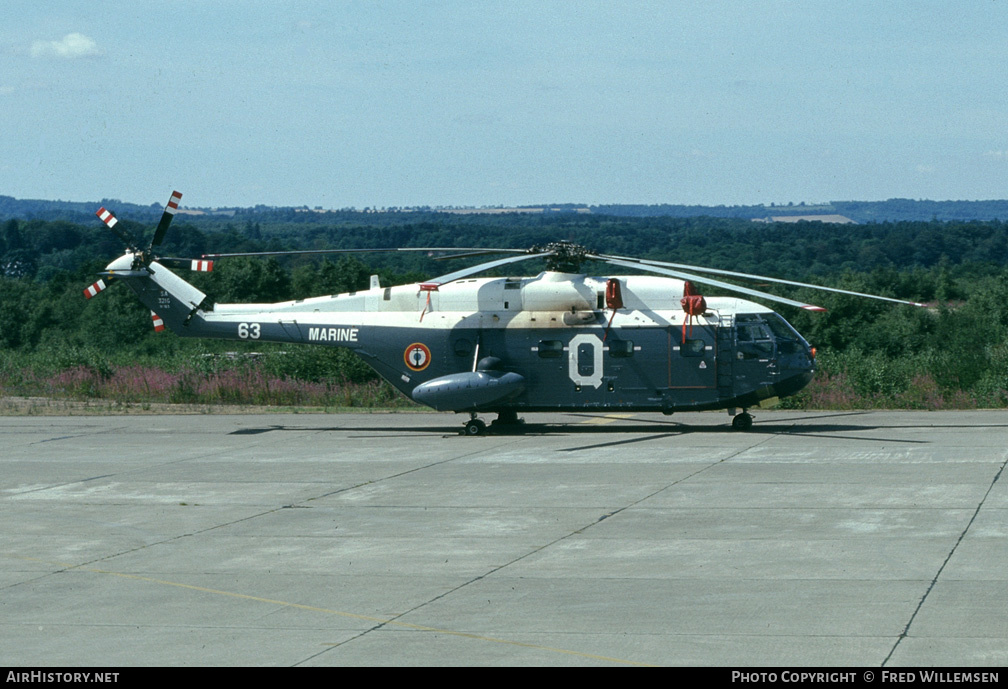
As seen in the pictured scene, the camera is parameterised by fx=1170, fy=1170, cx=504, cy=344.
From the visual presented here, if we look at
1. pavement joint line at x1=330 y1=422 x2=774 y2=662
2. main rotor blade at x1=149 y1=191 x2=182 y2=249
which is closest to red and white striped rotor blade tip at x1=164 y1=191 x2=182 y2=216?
main rotor blade at x1=149 y1=191 x2=182 y2=249

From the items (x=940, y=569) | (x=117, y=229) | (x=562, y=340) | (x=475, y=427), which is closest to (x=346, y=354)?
(x=117, y=229)

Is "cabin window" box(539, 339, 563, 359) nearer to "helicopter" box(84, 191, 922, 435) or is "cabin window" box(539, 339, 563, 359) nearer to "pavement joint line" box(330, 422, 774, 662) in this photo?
"helicopter" box(84, 191, 922, 435)

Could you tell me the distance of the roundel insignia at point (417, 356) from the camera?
82.0 ft

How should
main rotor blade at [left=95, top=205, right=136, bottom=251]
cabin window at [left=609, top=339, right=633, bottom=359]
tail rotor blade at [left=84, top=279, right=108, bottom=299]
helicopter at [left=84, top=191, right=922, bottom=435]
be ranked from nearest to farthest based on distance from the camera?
1. helicopter at [left=84, top=191, right=922, bottom=435]
2. cabin window at [left=609, top=339, right=633, bottom=359]
3. tail rotor blade at [left=84, top=279, right=108, bottom=299]
4. main rotor blade at [left=95, top=205, right=136, bottom=251]

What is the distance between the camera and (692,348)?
23766 millimetres

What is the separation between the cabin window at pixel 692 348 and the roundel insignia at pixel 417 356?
540cm

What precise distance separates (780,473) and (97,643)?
38.0 feet

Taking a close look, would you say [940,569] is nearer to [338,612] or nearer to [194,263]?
[338,612]

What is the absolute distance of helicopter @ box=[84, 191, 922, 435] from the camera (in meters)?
23.7

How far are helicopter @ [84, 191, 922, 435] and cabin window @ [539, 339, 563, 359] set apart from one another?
0.02m

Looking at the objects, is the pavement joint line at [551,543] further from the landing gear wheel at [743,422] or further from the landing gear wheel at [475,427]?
the landing gear wheel at [475,427]

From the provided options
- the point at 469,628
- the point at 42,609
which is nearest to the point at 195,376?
the point at 42,609

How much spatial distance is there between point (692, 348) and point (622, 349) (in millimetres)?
1415

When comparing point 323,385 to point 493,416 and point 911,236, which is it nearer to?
point 493,416
